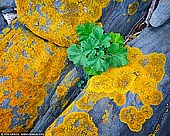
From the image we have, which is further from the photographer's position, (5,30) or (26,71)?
(5,30)

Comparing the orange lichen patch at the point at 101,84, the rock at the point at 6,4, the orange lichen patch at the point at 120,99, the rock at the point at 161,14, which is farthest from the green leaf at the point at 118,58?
the rock at the point at 6,4

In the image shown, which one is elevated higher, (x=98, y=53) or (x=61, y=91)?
(x=98, y=53)

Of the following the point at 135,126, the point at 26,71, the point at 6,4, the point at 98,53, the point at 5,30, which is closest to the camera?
the point at 135,126

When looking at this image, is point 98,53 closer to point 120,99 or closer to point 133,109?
point 120,99

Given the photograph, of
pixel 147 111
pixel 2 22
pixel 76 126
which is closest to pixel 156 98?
pixel 147 111

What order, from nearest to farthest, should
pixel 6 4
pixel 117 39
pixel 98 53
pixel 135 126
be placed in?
1. pixel 135 126
2. pixel 98 53
3. pixel 117 39
4. pixel 6 4

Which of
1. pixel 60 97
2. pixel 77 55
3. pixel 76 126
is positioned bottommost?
pixel 60 97

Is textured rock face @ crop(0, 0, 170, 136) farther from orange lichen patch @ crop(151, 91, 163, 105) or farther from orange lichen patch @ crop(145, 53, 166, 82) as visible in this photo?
orange lichen patch @ crop(151, 91, 163, 105)

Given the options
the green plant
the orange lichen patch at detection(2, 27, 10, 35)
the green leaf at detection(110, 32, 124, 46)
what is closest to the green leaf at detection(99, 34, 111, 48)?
the green plant

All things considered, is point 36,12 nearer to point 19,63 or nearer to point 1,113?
point 19,63
